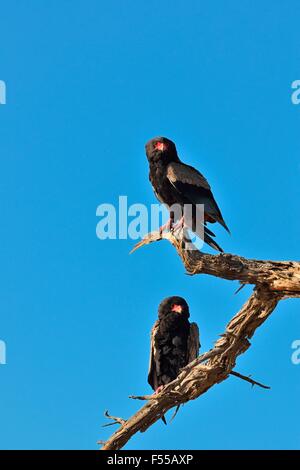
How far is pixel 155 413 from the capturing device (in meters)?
8.17

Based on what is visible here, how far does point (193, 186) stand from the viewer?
10.3 m

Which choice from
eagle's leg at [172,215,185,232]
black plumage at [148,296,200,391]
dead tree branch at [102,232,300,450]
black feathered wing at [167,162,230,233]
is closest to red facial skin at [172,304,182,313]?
black plumage at [148,296,200,391]

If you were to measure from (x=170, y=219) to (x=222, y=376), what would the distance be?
7.70 ft

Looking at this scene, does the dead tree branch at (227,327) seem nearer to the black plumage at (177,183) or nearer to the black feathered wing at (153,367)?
the black plumage at (177,183)

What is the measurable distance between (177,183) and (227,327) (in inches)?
116

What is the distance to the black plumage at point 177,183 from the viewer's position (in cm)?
987

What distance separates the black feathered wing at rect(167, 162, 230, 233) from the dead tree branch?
159cm

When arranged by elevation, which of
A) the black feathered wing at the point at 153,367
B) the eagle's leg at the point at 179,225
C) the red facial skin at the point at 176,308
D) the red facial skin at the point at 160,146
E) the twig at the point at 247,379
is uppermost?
the red facial skin at the point at 160,146

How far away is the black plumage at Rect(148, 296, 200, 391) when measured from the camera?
11.4 meters

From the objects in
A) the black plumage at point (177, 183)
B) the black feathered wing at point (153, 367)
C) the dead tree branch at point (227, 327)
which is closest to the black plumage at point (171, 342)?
the black feathered wing at point (153, 367)

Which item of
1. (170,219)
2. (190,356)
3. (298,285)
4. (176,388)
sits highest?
(170,219)

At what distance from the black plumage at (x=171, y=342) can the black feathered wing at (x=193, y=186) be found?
86.3 inches
